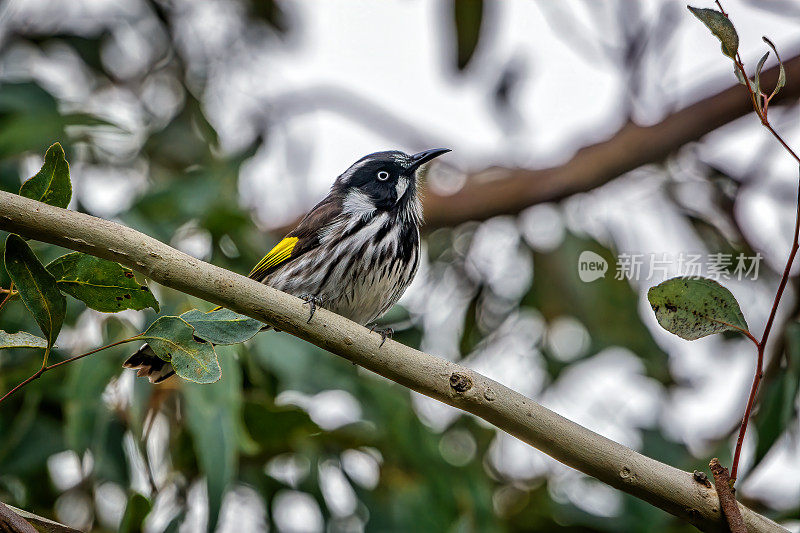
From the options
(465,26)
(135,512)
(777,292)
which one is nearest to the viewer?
(777,292)

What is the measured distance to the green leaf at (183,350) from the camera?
1.55 metres

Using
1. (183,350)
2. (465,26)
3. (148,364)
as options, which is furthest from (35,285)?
(465,26)

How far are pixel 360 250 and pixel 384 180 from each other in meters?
0.37

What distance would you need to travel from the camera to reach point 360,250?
3074mm

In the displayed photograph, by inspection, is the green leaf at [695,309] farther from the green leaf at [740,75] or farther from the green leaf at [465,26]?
the green leaf at [465,26]

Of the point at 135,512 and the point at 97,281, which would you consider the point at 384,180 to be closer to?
the point at 135,512

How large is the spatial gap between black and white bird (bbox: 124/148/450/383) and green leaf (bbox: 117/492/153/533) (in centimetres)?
91

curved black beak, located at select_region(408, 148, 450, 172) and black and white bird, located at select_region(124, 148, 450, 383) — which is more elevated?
curved black beak, located at select_region(408, 148, 450, 172)

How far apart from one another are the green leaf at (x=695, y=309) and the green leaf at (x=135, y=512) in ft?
4.05

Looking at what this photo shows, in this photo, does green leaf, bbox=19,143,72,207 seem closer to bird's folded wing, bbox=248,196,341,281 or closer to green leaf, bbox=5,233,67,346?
green leaf, bbox=5,233,67,346

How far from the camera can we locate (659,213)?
5293mm

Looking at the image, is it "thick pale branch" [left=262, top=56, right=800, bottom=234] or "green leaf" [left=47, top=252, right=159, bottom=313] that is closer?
"green leaf" [left=47, top=252, right=159, bottom=313]

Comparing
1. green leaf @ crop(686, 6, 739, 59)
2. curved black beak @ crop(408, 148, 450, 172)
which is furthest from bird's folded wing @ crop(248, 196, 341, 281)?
green leaf @ crop(686, 6, 739, 59)

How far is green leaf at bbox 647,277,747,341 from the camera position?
172cm
